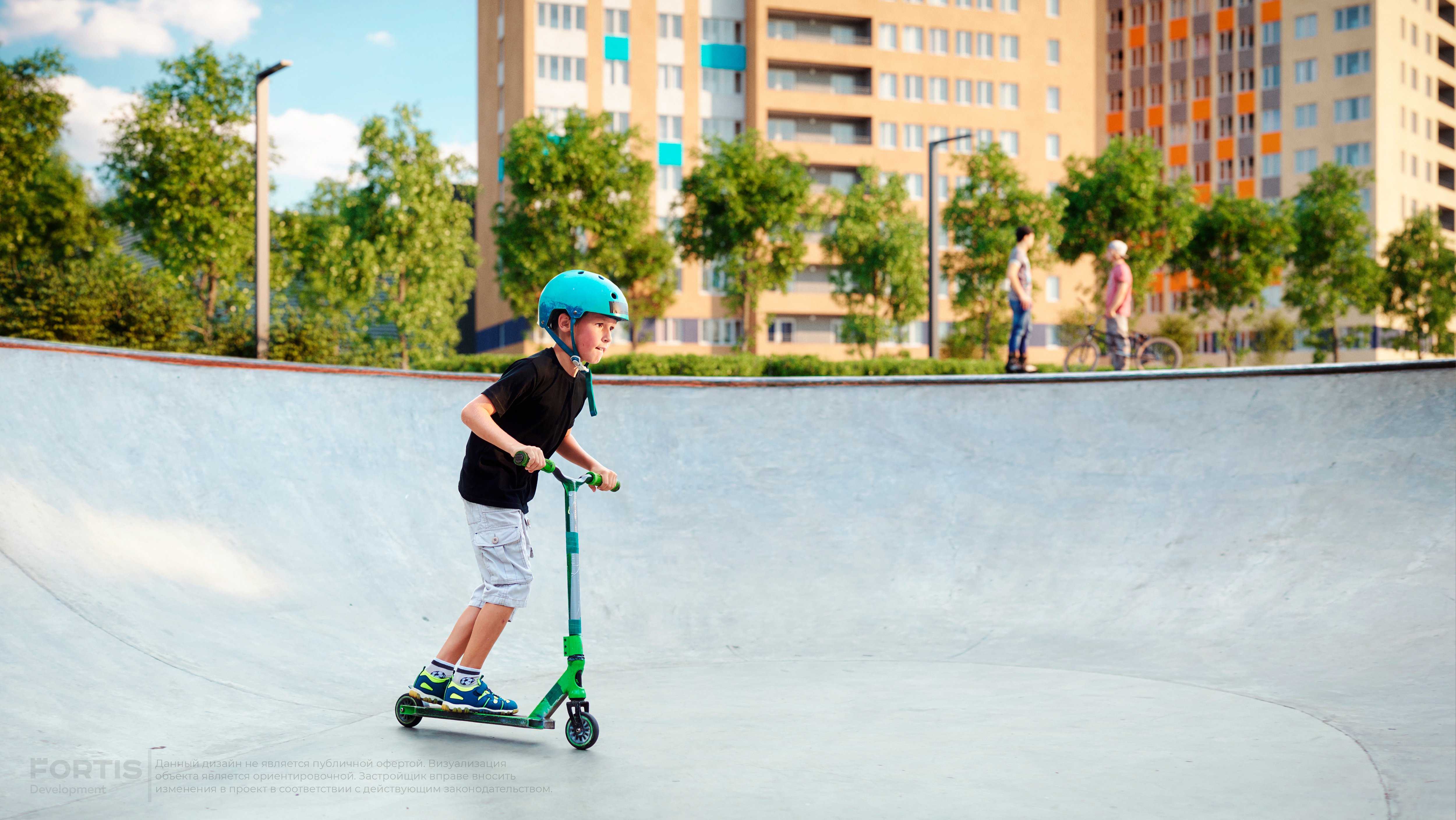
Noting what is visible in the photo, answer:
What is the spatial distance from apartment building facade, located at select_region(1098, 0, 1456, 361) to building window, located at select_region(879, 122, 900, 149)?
18.8 meters

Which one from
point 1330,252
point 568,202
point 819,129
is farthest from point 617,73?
point 1330,252

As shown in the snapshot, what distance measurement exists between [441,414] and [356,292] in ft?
81.0

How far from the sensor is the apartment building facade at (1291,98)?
6525 cm

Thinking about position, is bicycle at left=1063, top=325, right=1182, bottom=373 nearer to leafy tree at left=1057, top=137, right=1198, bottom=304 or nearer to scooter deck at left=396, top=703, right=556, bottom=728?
scooter deck at left=396, top=703, right=556, bottom=728

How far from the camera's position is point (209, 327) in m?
19.3

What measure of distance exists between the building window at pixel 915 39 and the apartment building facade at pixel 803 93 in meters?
0.07

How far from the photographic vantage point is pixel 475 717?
412 centimetres

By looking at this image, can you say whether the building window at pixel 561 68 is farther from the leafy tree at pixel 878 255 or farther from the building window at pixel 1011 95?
the building window at pixel 1011 95

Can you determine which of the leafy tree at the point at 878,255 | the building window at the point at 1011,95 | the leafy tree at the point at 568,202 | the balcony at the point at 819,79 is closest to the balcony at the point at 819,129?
the balcony at the point at 819,79

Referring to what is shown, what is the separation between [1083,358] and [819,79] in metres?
49.9

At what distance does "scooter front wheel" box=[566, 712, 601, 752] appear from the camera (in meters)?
3.91

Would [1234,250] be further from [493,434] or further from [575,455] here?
[493,434]

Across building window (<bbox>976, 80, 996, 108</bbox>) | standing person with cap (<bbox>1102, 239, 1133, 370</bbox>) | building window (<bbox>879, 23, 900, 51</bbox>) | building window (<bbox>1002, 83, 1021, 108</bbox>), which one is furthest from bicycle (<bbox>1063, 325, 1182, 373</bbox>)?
building window (<bbox>1002, 83, 1021, 108</bbox>)

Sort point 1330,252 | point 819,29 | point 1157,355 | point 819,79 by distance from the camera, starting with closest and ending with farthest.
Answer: point 1157,355
point 1330,252
point 819,79
point 819,29
